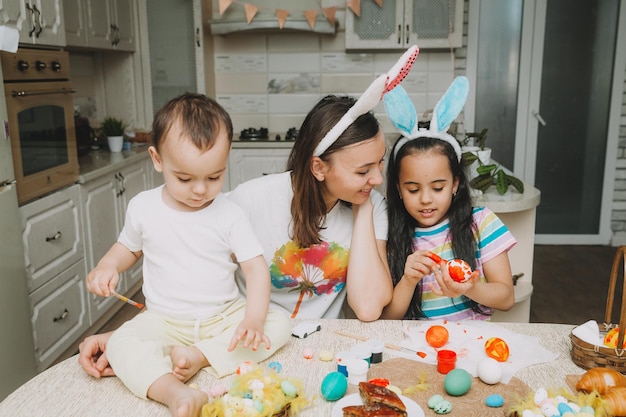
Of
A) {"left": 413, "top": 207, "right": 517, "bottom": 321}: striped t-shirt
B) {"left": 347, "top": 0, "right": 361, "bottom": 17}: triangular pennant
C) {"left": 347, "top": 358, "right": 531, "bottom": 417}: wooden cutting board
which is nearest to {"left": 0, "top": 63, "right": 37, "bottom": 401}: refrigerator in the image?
{"left": 413, "top": 207, "right": 517, "bottom": 321}: striped t-shirt

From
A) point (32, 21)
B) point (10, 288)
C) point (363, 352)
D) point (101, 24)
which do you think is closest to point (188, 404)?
point (363, 352)

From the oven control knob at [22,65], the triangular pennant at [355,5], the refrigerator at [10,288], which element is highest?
the triangular pennant at [355,5]

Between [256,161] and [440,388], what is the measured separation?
330 cm

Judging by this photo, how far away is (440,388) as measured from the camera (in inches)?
39.3

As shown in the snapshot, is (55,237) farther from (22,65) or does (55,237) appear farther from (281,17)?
(281,17)

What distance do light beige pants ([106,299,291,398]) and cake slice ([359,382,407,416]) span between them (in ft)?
0.84

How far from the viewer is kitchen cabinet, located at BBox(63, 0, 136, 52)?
3217 mm

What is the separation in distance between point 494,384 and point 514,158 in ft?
12.5

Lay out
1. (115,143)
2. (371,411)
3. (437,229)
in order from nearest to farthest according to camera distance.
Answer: (371,411), (437,229), (115,143)

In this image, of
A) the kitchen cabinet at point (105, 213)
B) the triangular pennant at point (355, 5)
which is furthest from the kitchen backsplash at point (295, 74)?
the kitchen cabinet at point (105, 213)

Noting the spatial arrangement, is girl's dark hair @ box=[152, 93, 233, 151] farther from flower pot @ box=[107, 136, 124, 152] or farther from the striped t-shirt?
flower pot @ box=[107, 136, 124, 152]

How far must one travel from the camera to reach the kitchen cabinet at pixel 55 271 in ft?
7.95

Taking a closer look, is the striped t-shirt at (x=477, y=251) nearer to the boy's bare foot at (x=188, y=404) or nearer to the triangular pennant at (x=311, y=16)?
the boy's bare foot at (x=188, y=404)

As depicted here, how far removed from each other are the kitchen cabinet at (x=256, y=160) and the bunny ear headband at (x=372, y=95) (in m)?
2.73
